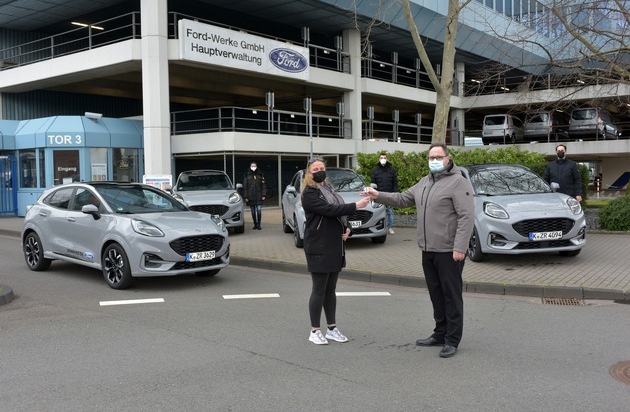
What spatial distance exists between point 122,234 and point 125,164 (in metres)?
15.0

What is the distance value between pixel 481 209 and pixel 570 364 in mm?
5015

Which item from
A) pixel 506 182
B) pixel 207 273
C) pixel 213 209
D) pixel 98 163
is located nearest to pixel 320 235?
pixel 207 273

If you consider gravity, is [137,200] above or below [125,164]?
below

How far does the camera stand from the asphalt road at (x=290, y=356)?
13.8 ft

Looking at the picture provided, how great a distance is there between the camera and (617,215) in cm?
1342

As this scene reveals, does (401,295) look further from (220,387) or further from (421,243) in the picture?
(220,387)

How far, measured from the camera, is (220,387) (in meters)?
4.45

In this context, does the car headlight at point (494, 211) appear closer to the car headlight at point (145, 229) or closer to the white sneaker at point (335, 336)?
the white sneaker at point (335, 336)

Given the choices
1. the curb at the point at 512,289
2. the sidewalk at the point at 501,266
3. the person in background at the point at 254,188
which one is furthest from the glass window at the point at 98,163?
the curb at the point at 512,289

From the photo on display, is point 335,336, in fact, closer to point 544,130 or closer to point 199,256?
point 199,256

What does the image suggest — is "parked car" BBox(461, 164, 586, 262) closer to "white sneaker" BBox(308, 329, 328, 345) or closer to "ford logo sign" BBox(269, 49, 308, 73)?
"white sneaker" BBox(308, 329, 328, 345)

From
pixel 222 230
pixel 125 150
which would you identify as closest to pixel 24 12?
pixel 125 150

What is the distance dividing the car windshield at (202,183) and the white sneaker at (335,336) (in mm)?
10531

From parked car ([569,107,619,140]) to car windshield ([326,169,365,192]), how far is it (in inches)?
978
